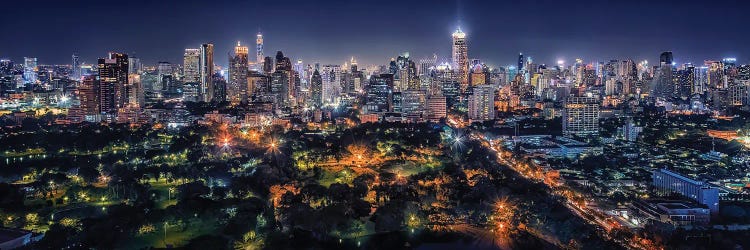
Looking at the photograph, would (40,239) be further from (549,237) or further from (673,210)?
(673,210)

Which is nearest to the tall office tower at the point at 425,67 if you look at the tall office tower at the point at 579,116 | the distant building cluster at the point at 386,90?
the distant building cluster at the point at 386,90

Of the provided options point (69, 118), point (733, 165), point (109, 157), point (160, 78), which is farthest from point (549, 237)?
point (160, 78)

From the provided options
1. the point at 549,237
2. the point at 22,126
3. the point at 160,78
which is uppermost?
the point at 160,78

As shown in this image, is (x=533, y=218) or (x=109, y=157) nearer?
(x=533, y=218)

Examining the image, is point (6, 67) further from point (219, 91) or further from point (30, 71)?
point (219, 91)

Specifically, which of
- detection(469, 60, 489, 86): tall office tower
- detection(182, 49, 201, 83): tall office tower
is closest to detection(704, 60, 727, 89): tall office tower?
detection(469, 60, 489, 86): tall office tower

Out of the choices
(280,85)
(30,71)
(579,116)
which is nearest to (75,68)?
(30,71)
